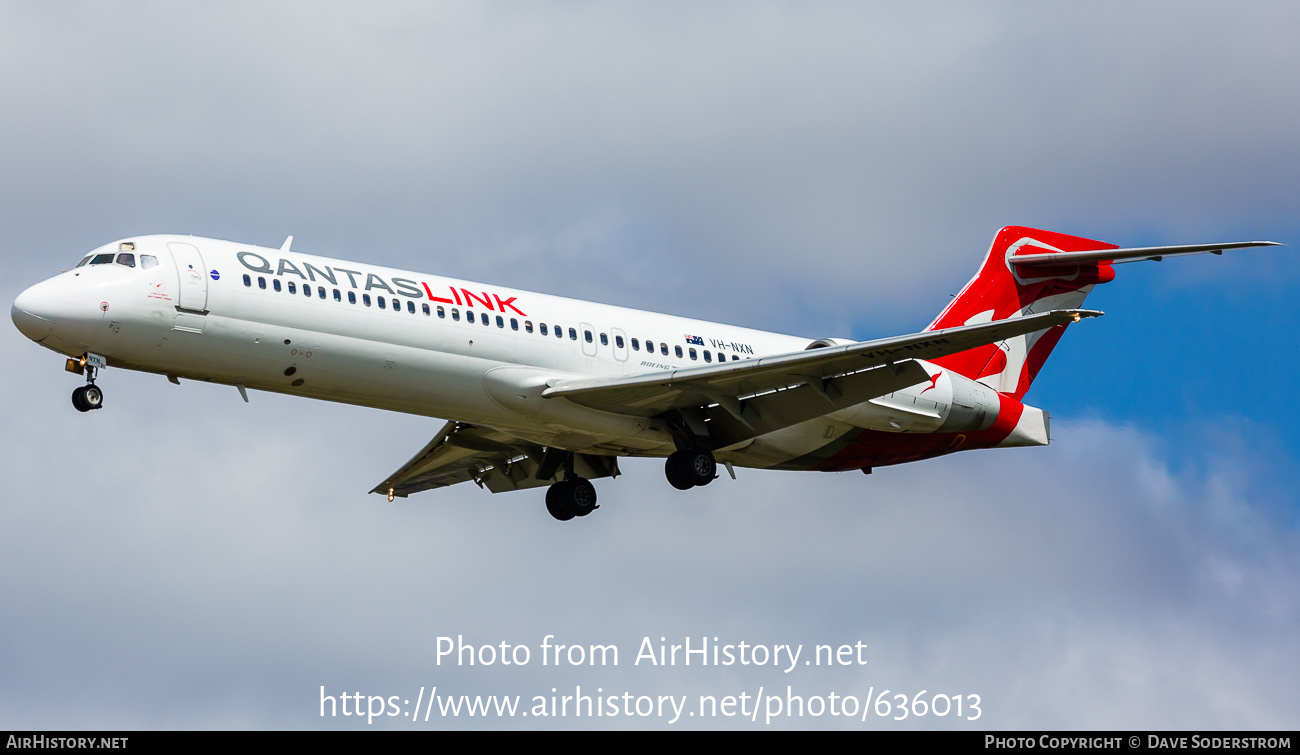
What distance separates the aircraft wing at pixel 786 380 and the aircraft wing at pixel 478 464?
3.40 m

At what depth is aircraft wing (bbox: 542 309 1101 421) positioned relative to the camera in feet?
82.8

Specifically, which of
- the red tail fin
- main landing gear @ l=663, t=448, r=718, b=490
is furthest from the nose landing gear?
the red tail fin

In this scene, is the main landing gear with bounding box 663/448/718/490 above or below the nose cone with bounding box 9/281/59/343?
below

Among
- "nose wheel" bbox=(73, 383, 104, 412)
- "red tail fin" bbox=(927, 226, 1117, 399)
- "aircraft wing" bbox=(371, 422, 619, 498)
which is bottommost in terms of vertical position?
"nose wheel" bbox=(73, 383, 104, 412)

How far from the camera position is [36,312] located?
22562mm

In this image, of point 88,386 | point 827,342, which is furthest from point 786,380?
point 88,386

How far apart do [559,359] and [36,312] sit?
806 centimetres

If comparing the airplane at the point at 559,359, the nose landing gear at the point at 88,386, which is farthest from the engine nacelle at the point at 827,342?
the nose landing gear at the point at 88,386

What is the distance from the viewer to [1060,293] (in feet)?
107

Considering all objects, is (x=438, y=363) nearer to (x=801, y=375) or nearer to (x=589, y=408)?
(x=589, y=408)

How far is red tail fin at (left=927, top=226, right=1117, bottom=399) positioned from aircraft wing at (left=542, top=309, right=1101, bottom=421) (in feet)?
18.0

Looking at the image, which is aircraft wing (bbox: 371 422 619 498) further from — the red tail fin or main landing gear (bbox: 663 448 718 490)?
the red tail fin

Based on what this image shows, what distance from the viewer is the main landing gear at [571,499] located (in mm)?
30172
